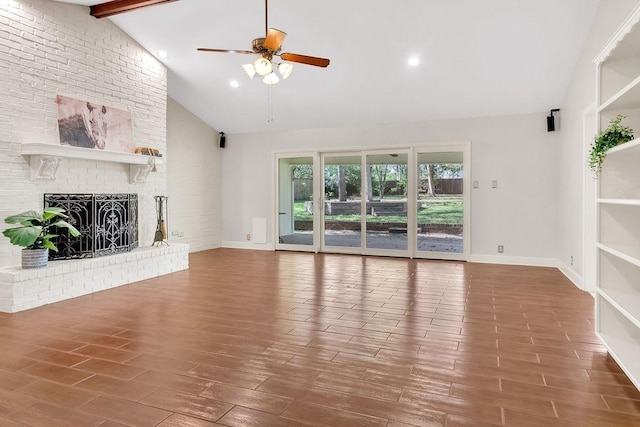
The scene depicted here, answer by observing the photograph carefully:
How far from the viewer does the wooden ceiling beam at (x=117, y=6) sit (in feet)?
15.8

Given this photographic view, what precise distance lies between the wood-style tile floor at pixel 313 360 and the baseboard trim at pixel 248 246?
3.61 m

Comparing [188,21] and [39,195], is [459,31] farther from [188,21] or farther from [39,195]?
[39,195]

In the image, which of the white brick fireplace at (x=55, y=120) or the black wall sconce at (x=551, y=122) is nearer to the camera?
the white brick fireplace at (x=55, y=120)

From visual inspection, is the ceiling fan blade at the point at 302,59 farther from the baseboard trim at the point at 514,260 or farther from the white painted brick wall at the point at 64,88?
the baseboard trim at the point at 514,260

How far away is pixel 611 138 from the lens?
8.84 feet

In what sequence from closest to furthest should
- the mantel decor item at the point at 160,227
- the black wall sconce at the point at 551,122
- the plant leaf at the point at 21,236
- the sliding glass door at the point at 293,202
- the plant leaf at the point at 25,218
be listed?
the plant leaf at the point at 21,236 → the plant leaf at the point at 25,218 → the mantel decor item at the point at 160,227 → the black wall sconce at the point at 551,122 → the sliding glass door at the point at 293,202

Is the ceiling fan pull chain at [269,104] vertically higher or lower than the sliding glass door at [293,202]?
higher

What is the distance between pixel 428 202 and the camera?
7.35 m

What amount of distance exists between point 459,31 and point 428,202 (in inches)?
125

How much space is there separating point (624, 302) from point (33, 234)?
16.6ft

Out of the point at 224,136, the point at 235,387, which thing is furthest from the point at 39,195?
the point at 224,136

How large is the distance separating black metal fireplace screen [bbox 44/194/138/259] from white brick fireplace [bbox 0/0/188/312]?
13 cm

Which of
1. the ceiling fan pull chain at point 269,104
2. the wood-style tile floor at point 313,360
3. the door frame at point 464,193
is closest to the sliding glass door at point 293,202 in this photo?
the ceiling fan pull chain at point 269,104

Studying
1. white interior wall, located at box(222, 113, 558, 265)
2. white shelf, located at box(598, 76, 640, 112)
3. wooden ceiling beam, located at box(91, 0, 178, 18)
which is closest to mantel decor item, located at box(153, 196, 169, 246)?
wooden ceiling beam, located at box(91, 0, 178, 18)
